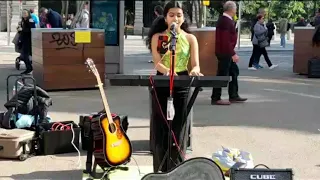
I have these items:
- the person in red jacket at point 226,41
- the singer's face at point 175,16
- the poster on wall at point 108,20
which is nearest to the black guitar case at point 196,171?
the singer's face at point 175,16

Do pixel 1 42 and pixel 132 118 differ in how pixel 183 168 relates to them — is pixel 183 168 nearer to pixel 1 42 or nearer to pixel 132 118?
pixel 132 118

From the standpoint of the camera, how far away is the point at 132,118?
346 inches

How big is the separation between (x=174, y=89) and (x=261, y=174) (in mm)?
1095

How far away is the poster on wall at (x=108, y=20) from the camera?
42.8 ft

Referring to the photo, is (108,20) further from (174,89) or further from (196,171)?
(196,171)

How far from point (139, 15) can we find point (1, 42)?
805cm

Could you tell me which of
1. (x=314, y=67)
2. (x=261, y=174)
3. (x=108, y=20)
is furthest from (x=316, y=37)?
(x=261, y=174)

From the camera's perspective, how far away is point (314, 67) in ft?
45.8

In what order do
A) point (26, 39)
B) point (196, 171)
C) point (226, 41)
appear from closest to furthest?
1. point (196, 171)
2. point (226, 41)
3. point (26, 39)

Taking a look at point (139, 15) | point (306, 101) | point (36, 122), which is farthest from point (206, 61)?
point (139, 15)

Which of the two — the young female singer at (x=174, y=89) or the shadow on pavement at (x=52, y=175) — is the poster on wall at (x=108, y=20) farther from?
the young female singer at (x=174, y=89)

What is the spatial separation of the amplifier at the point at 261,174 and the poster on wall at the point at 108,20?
8740 mm

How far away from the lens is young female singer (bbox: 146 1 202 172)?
5164 millimetres

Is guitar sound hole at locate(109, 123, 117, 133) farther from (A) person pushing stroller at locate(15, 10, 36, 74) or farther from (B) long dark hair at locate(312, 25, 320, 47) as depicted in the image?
(B) long dark hair at locate(312, 25, 320, 47)
